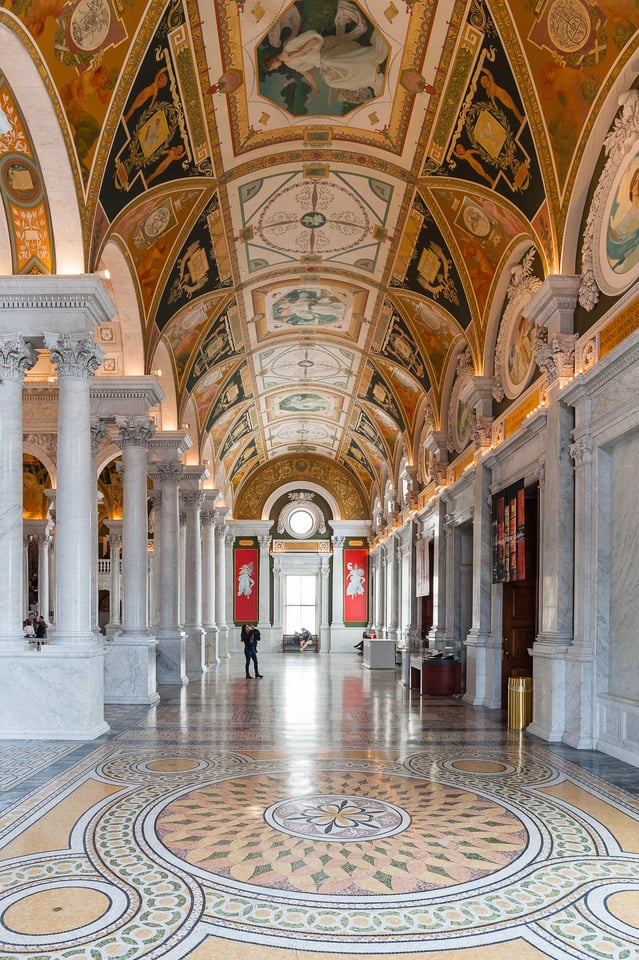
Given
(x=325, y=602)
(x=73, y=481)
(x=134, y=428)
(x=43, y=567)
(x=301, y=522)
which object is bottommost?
(x=325, y=602)

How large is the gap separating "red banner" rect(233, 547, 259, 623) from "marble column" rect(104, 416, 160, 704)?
23410 millimetres

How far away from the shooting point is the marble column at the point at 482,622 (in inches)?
585

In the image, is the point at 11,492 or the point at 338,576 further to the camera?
the point at 338,576

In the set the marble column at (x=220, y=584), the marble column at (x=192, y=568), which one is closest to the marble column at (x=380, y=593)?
the marble column at (x=220, y=584)

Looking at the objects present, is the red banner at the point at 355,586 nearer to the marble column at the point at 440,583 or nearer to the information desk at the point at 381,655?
the information desk at the point at 381,655

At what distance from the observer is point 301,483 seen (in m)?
39.5

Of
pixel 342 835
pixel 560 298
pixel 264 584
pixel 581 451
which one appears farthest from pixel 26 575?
pixel 342 835

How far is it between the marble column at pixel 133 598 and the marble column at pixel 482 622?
5.81 m

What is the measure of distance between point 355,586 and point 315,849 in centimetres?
3376

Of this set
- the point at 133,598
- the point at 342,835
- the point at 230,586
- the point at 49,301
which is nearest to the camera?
the point at 342,835

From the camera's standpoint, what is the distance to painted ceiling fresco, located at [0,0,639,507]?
9844mm

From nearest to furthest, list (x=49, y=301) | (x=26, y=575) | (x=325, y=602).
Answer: (x=49, y=301) < (x=26, y=575) < (x=325, y=602)

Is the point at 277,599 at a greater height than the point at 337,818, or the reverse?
the point at 337,818

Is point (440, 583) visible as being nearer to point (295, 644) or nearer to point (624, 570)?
point (624, 570)
